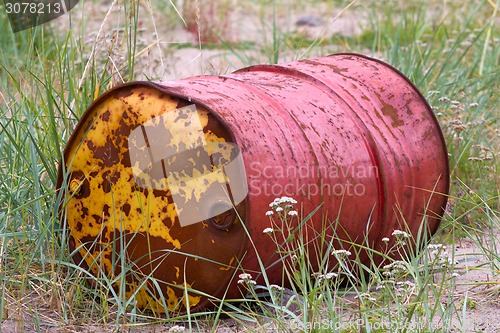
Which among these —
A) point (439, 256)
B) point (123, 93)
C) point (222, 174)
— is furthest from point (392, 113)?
point (123, 93)

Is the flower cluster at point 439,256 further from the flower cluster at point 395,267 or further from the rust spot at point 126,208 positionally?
the rust spot at point 126,208

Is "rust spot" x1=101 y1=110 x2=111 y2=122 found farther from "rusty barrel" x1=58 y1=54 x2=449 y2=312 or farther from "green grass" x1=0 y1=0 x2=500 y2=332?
"green grass" x1=0 y1=0 x2=500 y2=332

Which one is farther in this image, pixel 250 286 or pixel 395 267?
pixel 395 267

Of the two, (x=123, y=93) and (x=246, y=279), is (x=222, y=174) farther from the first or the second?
(x=123, y=93)

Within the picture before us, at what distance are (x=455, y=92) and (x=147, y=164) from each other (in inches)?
75.3

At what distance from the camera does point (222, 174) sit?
2.02m

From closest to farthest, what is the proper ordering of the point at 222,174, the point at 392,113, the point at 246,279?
the point at 246,279
the point at 222,174
the point at 392,113

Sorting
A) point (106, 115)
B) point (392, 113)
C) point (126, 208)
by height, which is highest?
point (106, 115)

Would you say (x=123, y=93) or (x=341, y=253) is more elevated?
(x=123, y=93)

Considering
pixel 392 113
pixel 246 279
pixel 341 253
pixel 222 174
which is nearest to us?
pixel 246 279

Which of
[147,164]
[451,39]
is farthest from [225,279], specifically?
[451,39]

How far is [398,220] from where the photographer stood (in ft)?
7.62

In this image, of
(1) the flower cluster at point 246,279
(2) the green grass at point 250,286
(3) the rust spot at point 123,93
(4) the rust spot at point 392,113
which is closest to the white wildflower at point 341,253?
(2) the green grass at point 250,286

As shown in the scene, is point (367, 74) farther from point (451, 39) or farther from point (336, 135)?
point (451, 39)
